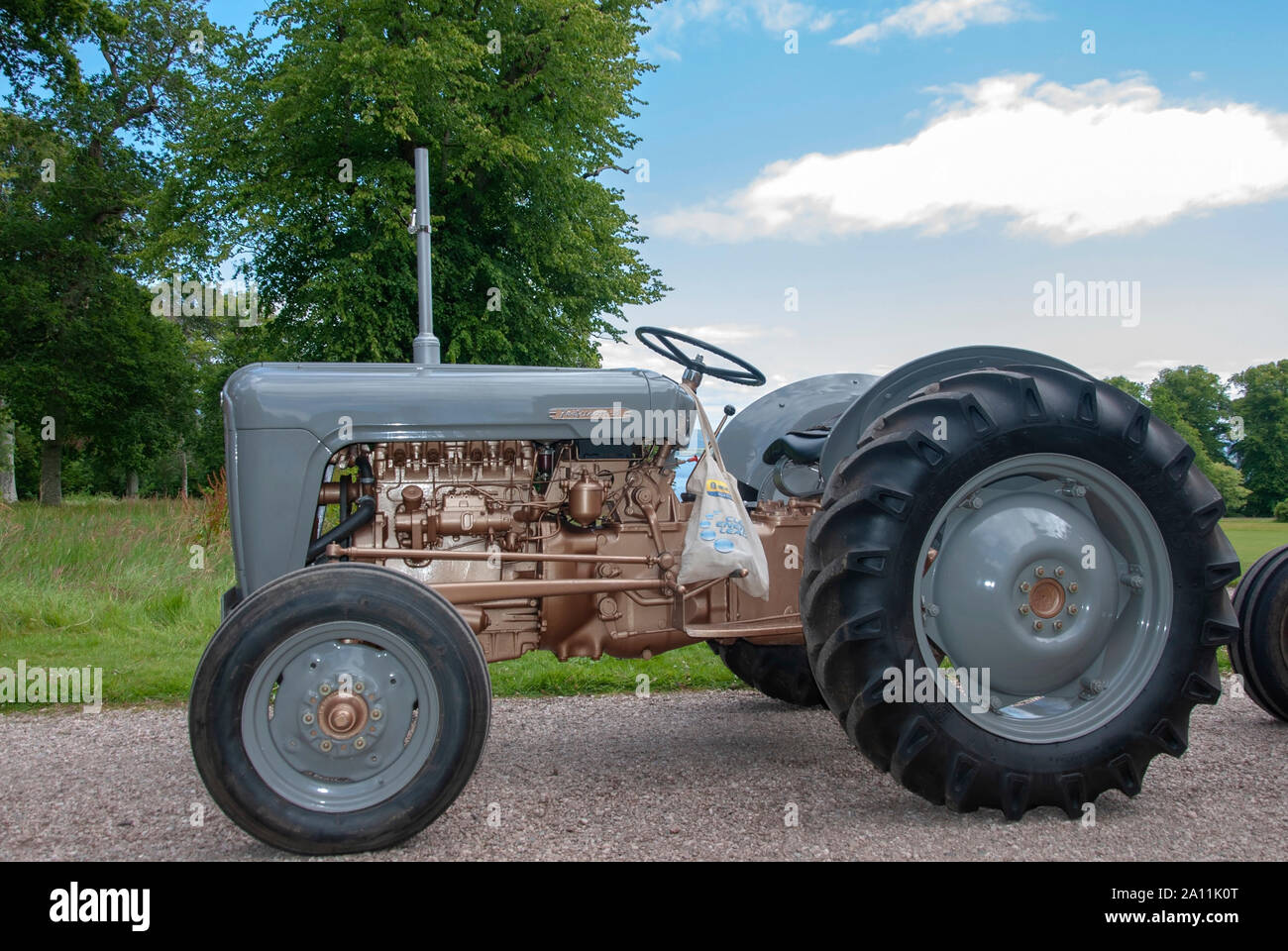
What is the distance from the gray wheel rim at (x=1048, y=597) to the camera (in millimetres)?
3307

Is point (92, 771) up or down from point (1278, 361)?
down

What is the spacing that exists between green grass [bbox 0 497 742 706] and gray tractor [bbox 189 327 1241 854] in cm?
186

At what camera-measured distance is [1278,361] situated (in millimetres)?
33844

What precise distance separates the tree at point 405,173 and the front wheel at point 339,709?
36.3 ft

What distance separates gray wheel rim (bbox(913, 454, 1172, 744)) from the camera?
3.31 meters

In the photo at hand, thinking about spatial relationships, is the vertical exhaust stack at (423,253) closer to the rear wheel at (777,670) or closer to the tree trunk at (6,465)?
the rear wheel at (777,670)

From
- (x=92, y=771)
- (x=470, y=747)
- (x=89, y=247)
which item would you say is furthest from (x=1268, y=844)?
(x=89, y=247)

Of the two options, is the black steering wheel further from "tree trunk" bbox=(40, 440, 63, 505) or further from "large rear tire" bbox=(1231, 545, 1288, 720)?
"tree trunk" bbox=(40, 440, 63, 505)

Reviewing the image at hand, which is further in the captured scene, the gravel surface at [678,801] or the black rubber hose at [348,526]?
the black rubber hose at [348,526]

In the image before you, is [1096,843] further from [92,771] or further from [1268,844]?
[92,771]

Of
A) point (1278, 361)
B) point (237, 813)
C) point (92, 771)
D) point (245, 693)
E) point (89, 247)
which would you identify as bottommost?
point (92, 771)

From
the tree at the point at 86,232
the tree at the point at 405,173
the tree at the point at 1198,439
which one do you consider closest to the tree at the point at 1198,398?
the tree at the point at 1198,439
